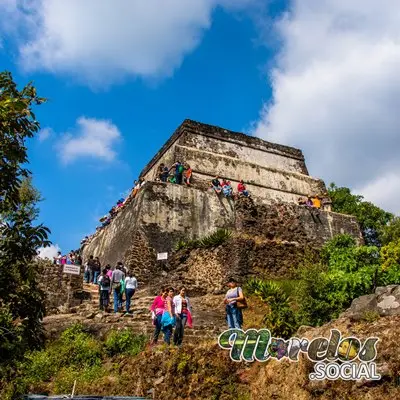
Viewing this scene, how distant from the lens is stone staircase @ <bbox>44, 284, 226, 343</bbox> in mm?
10070

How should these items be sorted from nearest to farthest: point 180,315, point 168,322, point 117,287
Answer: point 168,322, point 180,315, point 117,287

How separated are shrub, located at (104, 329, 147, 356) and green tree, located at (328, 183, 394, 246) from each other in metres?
18.6

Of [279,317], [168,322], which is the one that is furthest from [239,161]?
[168,322]

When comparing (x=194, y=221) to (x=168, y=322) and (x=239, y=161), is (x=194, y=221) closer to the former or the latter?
Answer: (x=239, y=161)

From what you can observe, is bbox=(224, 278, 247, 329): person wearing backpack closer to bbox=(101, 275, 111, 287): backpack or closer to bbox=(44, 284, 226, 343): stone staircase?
bbox=(44, 284, 226, 343): stone staircase

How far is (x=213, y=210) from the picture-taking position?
17812mm

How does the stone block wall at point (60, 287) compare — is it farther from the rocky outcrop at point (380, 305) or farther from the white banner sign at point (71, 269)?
the rocky outcrop at point (380, 305)

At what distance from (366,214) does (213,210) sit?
1188 centimetres

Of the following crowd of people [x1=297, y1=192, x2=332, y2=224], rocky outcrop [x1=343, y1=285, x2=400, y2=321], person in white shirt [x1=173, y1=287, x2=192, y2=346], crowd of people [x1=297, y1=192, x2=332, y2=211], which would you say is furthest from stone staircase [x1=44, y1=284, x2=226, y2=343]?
crowd of people [x1=297, y1=192, x2=332, y2=211]

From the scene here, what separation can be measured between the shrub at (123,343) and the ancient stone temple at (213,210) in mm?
5970

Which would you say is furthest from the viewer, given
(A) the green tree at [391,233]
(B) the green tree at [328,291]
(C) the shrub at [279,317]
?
(A) the green tree at [391,233]

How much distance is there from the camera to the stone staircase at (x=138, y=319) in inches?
396

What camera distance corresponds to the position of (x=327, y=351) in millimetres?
6855

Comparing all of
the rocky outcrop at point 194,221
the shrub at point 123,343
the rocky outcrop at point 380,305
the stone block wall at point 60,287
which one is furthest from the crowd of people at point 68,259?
the rocky outcrop at point 380,305
